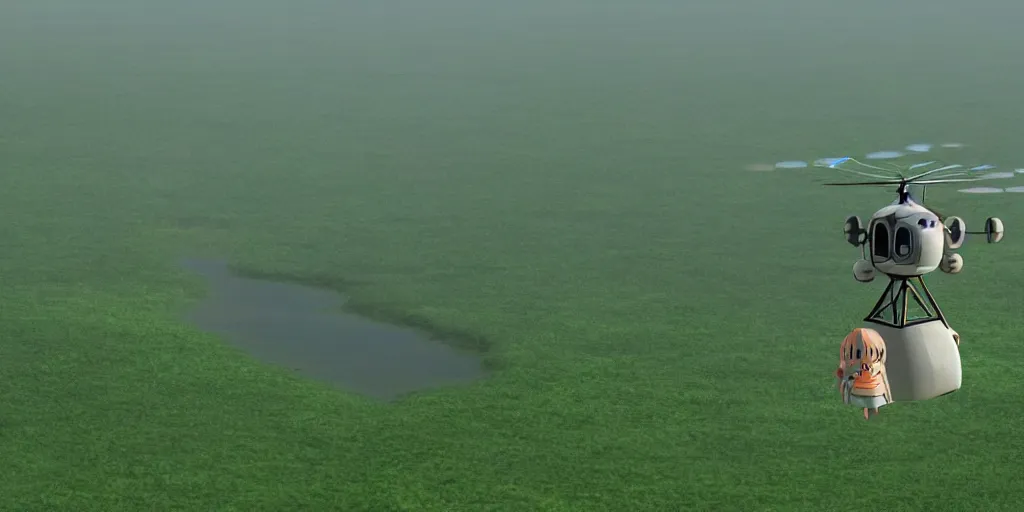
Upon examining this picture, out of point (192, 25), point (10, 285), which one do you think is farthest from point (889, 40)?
point (10, 285)

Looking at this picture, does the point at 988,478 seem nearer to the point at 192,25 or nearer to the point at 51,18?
the point at 192,25

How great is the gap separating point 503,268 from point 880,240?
7.77 m

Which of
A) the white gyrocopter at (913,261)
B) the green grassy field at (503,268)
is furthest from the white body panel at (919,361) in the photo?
the green grassy field at (503,268)

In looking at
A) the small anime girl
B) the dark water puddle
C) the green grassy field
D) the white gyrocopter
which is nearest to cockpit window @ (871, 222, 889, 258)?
the white gyrocopter

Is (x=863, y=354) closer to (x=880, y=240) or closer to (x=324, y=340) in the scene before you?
(x=880, y=240)

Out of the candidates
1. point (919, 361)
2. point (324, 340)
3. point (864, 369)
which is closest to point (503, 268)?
point (324, 340)

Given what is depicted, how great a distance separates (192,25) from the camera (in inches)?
1288

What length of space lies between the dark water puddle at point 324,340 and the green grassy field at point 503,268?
25cm

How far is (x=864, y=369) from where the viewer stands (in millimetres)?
6301

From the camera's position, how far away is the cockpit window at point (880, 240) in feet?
20.8

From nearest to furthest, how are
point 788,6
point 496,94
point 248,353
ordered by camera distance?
point 248,353 → point 496,94 → point 788,6

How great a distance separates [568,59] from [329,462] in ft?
61.3

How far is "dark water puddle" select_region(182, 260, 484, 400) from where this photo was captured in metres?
11.3

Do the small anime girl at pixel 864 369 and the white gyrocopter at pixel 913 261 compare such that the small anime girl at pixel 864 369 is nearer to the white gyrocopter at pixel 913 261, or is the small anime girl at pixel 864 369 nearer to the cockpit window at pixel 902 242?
the white gyrocopter at pixel 913 261
